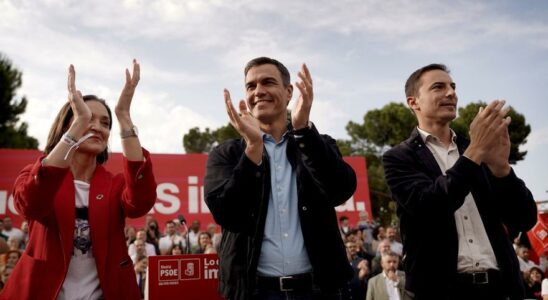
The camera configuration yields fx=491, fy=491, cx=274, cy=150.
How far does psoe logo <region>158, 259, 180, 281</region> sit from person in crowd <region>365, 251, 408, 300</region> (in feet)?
16.4

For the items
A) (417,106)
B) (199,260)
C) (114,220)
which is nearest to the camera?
(114,220)

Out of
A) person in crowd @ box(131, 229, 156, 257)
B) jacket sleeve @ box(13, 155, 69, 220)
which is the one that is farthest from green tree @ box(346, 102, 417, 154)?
jacket sleeve @ box(13, 155, 69, 220)

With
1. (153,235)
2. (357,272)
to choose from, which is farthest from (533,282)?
(153,235)

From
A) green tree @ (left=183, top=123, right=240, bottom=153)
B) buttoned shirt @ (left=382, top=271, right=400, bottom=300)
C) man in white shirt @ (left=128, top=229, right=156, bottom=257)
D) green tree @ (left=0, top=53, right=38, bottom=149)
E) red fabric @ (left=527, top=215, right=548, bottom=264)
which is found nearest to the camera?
buttoned shirt @ (left=382, top=271, right=400, bottom=300)

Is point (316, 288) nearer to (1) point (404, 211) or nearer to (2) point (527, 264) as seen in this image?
(1) point (404, 211)

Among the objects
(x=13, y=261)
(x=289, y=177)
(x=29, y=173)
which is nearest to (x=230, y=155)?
(x=289, y=177)

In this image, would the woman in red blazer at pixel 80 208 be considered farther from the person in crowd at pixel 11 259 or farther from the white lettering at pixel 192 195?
the white lettering at pixel 192 195

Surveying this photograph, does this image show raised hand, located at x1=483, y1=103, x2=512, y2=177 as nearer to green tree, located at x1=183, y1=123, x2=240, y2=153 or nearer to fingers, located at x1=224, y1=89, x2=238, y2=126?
fingers, located at x1=224, y1=89, x2=238, y2=126

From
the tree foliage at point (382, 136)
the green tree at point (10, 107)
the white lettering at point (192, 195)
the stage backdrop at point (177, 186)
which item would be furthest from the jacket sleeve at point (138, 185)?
the tree foliage at point (382, 136)

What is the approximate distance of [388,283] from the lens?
25.2ft

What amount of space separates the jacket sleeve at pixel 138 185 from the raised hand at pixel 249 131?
479mm

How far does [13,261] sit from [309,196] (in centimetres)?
535

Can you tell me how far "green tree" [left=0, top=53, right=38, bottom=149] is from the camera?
26.3 meters

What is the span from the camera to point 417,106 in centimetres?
307
